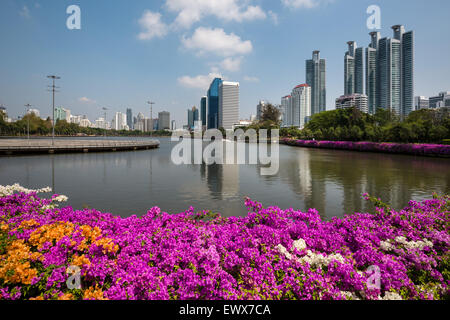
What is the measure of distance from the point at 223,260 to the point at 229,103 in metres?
188

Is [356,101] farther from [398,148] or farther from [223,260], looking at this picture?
[223,260]

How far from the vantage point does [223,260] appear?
3.30 metres

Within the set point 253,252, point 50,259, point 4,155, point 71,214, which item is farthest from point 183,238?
point 4,155

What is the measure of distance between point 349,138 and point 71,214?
50.3 m

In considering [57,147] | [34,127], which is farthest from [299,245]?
[34,127]

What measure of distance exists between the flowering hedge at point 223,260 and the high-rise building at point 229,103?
178m

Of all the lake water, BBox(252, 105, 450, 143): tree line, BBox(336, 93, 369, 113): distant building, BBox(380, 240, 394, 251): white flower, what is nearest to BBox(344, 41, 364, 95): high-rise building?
BBox(336, 93, 369, 113): distant building

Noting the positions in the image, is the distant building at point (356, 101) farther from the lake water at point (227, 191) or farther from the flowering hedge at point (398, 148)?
the lake water at point (227, 191)

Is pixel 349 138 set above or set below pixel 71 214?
above

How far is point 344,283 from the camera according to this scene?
2.86 metres

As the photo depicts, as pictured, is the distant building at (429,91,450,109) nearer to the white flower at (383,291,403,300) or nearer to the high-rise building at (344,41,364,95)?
the high-rise building at (344,41,364,95)

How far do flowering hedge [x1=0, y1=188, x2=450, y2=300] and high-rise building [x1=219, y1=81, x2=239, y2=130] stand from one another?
178 meters
